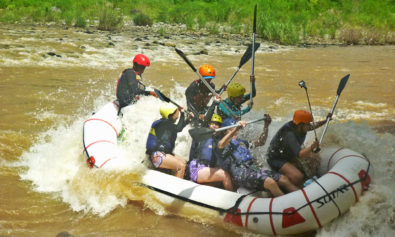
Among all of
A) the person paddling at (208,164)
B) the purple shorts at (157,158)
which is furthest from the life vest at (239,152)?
the purple shorts at (157,158)

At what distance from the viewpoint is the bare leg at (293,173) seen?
4.20 metres

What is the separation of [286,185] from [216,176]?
2.43 feet

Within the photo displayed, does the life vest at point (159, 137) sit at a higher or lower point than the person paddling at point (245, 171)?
higher

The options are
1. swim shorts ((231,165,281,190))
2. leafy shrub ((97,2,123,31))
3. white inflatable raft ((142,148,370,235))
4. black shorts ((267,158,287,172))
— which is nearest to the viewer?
white inflatable raft ((142,148,370,235))

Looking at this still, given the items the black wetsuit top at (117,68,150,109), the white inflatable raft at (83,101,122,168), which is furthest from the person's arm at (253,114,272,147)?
the black wetsuit top at (117,68,150,109)

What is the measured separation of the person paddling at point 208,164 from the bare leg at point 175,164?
14cm

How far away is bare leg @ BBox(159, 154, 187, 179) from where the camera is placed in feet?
14.8

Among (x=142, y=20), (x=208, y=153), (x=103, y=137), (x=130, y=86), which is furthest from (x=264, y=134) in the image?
(x=142, y=20)

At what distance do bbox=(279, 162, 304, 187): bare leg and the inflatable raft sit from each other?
1.18 ft

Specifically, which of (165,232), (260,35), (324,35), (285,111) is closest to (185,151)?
(165,232)

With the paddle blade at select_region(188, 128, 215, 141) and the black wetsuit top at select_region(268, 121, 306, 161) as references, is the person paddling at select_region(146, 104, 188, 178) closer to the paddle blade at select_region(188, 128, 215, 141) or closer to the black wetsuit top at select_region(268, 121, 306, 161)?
the paddle blade at select_region(188, 128, 215, 141)

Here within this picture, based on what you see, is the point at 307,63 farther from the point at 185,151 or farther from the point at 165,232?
the point at 165,232

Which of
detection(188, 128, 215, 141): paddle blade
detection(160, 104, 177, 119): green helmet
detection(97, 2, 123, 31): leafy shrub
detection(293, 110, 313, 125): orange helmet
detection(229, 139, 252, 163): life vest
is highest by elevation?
detection(97, 2, 123, 31): leafy shrub

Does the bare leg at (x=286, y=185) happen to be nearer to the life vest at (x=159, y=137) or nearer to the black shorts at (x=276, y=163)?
the black shorts at (x=276, y=163)
